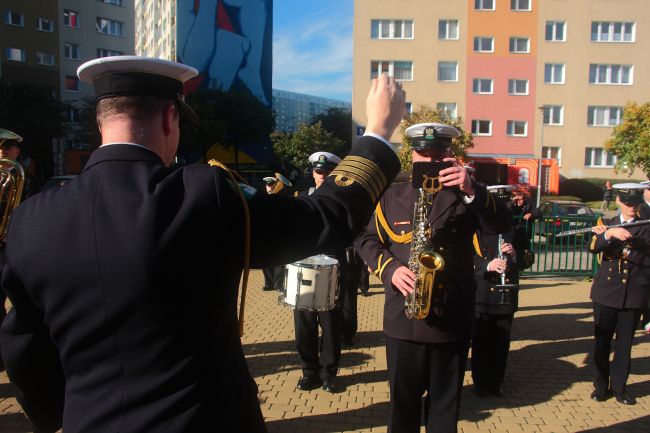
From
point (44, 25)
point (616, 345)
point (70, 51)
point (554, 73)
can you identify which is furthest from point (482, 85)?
point (616, 345)

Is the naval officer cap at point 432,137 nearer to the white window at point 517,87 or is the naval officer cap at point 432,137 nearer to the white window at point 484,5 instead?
the white window at point 517,87

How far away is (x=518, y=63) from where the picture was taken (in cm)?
3931

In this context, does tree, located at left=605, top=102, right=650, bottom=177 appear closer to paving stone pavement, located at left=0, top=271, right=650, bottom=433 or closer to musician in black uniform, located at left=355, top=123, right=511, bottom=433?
paving stone pavement, located at left=0, top=271, right=650, bottom=433

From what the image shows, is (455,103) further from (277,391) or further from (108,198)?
(108,198)

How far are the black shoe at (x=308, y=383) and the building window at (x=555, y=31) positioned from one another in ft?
131

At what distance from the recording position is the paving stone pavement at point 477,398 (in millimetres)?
4723

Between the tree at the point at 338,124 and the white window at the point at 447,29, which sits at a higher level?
the white window at the point at 447,29

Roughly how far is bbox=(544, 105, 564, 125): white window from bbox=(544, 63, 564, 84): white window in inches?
71.8

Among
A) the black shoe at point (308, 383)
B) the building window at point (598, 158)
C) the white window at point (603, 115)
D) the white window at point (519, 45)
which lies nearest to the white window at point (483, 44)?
the white window at point (519, 45)

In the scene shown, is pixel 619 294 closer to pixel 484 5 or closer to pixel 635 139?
pixel 635 139

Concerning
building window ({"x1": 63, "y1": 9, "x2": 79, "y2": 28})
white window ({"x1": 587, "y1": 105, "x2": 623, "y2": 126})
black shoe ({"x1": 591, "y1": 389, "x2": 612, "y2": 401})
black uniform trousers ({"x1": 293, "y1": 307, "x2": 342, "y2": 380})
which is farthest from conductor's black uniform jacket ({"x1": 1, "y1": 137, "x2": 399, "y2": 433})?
building window ({"x1": 63, "y1": 9, "x2": 79, "y2": 28})

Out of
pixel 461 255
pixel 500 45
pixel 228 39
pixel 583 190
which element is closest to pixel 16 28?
pixel 228 39

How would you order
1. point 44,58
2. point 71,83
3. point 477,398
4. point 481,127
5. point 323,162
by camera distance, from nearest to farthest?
point 477,398 → point 323,162 → point 481,127 → point 44,58 → point 71,83

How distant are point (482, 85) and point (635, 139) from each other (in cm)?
1210
